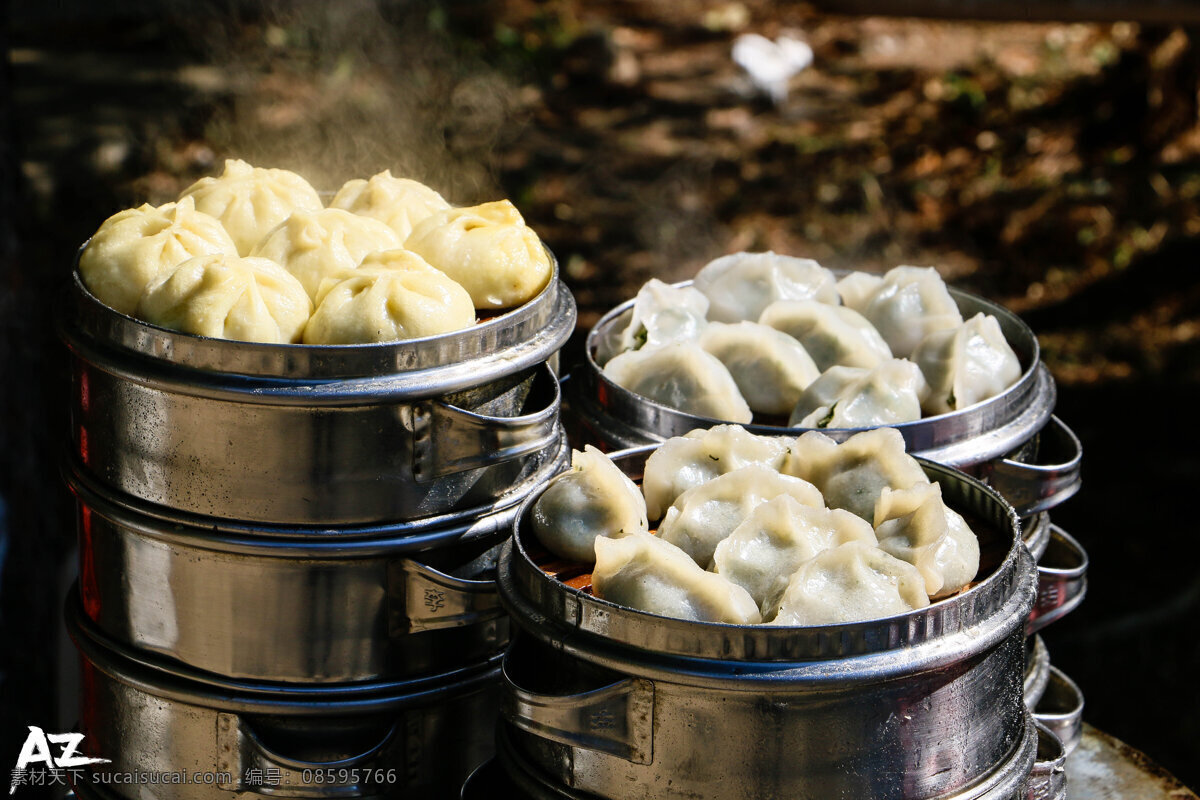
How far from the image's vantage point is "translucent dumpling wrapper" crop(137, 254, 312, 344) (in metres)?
2.17

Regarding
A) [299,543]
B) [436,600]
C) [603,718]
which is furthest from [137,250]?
[603,718]

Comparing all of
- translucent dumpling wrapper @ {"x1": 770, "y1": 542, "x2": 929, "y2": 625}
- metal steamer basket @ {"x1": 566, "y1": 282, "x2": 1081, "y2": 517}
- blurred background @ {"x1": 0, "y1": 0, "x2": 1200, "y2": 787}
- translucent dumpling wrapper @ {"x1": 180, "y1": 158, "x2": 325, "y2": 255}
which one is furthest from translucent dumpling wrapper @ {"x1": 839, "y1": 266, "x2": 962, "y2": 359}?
blurred background @ {"x1": 0, "y1": 0, "x2": 1200, "y2": 787}

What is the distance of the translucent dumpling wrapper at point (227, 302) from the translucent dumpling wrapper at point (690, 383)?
2.66 feet

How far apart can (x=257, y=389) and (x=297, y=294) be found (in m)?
0.28

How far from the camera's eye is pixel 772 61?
1046cm

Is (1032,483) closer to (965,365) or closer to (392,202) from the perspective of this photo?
(965,365)

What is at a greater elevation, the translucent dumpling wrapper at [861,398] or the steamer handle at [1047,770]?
the translucent dumpling wrapper at [861,398]

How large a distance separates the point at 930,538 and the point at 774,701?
17.6 inches

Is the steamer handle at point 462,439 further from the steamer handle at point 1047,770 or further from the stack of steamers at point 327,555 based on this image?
the steamer handle at point 1047,770

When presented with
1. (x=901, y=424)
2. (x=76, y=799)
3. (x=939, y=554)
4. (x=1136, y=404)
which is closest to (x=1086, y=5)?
(x=1136, y=404)

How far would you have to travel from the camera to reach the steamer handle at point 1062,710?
2807 millimetres

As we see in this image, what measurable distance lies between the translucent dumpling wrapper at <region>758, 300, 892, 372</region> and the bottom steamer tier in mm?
1083

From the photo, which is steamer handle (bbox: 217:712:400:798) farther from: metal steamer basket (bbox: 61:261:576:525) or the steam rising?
the steam rising

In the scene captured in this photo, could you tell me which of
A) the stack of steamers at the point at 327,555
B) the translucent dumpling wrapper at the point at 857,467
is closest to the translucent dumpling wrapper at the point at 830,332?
the stack of steamers at the point at 327,555
